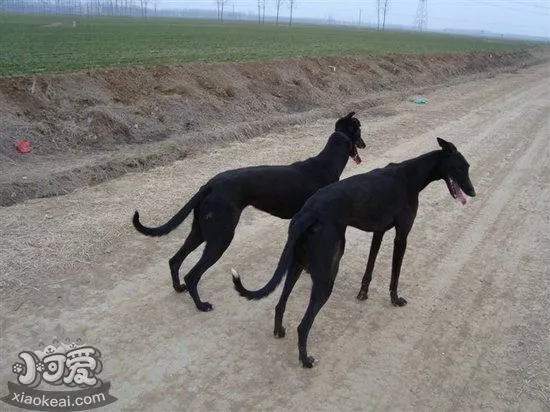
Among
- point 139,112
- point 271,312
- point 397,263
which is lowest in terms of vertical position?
point 271,312

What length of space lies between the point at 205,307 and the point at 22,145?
6314 millimetres

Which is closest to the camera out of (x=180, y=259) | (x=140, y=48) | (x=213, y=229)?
(x=213, y=229)

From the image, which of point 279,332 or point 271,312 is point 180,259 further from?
point 279,332

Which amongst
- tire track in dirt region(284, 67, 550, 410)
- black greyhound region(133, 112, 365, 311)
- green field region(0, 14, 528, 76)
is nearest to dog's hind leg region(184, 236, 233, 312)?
black greyhound region(133, 112, 365, 311)

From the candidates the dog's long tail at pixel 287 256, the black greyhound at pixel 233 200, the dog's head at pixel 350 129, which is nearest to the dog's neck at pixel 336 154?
the black greyhound at pixel 233 200

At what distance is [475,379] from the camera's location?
3.89m

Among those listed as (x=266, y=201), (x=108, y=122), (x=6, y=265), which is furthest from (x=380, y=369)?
(x=108, y=122)

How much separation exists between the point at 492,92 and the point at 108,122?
649 inches

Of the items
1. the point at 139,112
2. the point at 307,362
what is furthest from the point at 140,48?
the point at 307,362

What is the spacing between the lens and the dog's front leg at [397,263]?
187 inches

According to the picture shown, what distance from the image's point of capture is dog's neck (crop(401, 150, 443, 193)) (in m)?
4.84

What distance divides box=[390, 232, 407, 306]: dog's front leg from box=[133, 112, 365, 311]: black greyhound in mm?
986

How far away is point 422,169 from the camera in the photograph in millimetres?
4895

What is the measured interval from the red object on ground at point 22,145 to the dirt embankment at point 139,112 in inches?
4.0
